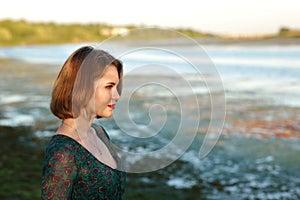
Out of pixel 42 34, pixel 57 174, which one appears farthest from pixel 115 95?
pixel 42 34

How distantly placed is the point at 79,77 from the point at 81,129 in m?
0.28

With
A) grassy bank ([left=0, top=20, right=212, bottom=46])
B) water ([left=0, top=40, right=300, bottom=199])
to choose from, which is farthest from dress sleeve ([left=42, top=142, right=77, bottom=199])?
grassy bank ([left=0, top=20, right=212, bottom=46])

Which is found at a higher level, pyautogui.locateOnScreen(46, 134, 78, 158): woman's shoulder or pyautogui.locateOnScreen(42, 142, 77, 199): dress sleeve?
pyautogui.locateOnScreen(46, 134, 78, 158): woman's shoulder

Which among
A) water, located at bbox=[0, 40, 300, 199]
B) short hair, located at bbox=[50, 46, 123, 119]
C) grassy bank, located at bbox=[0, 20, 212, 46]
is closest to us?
short hair, located at bbox=[50, 46, 123, 119]

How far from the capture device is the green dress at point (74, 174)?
1939mm

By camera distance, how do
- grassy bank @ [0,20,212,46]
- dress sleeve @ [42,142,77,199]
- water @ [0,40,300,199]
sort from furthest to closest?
grassy bank @ [0,20,212,46], water @ [0,40,300,199], dress sleeve @ [42,142,77,199]

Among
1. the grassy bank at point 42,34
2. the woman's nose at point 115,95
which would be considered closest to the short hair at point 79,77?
the woman's nose at point 115,95

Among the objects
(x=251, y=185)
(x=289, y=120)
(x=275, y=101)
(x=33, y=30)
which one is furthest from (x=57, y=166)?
(x=33, y=30)

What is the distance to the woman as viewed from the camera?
6.40ft

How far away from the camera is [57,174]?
1.93 m

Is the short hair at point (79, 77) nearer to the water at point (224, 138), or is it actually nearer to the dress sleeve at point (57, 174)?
the water at point (224, 138)

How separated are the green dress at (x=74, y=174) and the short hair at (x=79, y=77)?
0.16 meters

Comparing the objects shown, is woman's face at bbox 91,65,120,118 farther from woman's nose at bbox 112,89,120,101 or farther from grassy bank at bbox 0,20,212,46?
grassy bank at bbox 0,20,212,46

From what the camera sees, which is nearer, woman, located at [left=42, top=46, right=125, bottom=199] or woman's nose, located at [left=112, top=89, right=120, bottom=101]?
woman, located at [left=42, top=46, right=125, bottom=199]
